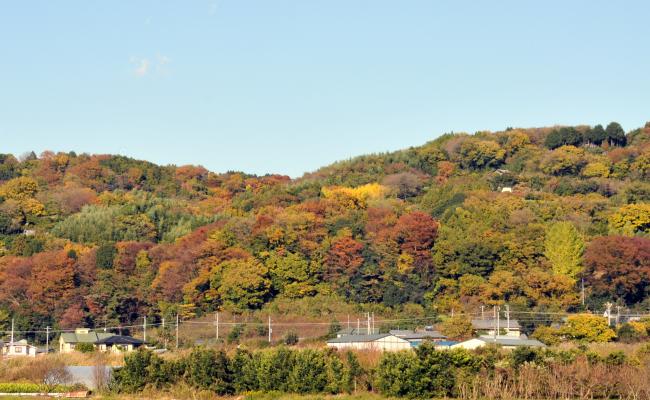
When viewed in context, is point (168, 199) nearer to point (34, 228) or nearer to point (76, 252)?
point (34, 228)

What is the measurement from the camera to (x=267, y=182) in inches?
2953

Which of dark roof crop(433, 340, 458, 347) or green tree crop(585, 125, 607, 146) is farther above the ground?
green tree crop(585, 125, 607, 146)

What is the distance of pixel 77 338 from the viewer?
42.9m

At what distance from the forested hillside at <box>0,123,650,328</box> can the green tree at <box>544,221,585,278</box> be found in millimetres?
59

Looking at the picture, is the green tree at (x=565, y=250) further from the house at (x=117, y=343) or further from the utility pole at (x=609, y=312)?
the house at (x=117, y=343)

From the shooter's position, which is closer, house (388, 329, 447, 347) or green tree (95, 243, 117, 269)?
house (388, 329, 447, 347)

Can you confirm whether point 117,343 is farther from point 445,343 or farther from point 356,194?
point 356,194

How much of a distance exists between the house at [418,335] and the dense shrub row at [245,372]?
846 cm

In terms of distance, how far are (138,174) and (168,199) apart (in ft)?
26.4

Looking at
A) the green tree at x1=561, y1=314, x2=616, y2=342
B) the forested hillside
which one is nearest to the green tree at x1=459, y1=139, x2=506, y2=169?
the forested hillside

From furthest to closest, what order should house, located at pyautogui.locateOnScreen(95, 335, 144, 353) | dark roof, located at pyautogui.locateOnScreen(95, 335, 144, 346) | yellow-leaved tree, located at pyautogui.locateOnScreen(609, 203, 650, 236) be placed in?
yellow-leaved tree, located at pyautogui.locateOnScreen(609, 203, 650, 236)
dark roof, located at pyautogui.locateOnScreen(95, 335, 144, 346)
house, located at pyautogui.locateOnScreen(95, 335, 144, 353)

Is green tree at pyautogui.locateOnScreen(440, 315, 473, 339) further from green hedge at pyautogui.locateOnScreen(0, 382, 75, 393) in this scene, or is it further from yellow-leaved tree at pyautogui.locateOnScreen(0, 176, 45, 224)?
yellow-leaved tree at pyautogui.locateOnScreen(0, 176, 45, 224)

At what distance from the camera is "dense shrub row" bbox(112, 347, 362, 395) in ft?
90.7

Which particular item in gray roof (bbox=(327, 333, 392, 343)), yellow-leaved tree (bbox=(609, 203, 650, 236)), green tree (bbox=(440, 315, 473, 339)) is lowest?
gray roof (bbox=(327, 333, 392, 343))
